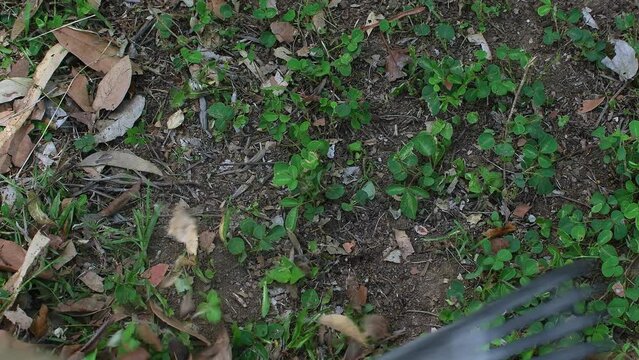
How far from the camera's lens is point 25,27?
10.7 feet

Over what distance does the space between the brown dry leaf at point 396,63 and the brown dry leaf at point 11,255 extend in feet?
5.07

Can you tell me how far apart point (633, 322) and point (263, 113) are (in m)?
1.54

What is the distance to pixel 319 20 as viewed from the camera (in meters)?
3.26

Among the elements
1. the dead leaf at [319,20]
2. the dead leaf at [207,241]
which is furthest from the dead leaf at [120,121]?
the dead leaf at [319,20]

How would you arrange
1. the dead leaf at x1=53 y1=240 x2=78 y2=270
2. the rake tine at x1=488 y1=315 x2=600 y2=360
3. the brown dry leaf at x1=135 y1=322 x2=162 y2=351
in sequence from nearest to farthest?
1. the rake tine at x1=488 y1=315 x2=600 y2=360
2. the brown dry leaf at x1=135 y1=322 x2=162 y2=351
3. the dead leaf at x1=53 y1=240 x2=78 y2=270

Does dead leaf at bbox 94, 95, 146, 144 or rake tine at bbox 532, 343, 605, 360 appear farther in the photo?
dead leaf at bbox 94, 95, 146, 144

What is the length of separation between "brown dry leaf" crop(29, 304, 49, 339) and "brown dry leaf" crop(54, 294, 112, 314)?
1.7 inches

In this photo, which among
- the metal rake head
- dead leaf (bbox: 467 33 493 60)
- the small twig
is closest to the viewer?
the metal rake head

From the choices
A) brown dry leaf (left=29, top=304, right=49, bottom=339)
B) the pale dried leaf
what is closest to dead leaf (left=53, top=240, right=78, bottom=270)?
brown dry leaf (left=29, top=304, right=49, bottom=339)

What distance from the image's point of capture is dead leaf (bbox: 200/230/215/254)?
2879 mm

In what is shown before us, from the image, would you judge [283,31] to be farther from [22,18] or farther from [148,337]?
[148,337]

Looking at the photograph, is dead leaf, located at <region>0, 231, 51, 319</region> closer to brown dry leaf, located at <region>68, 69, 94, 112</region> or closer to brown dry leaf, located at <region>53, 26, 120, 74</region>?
brown dry leaf, located at <region>68, 69, 94, 112</region>

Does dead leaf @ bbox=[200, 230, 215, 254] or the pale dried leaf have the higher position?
the pale dried leaf

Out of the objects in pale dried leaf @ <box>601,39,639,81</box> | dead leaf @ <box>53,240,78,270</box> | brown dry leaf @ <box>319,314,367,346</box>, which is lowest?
brown dry leaf @ <box>319,314,367,346</box>
